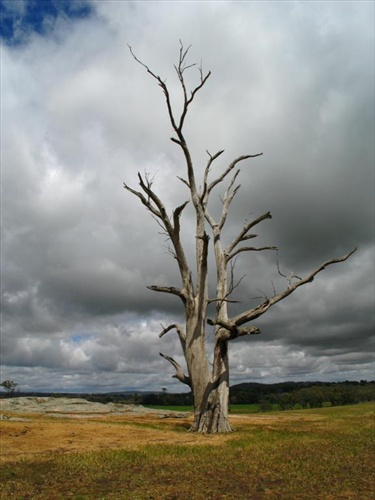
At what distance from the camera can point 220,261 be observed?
23.0m

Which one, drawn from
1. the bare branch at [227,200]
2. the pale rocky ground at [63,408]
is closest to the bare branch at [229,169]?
the bare branch at [227,200]

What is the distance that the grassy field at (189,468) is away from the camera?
27.4 feet

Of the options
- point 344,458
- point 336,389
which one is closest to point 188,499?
point 344,458

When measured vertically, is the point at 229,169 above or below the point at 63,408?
above

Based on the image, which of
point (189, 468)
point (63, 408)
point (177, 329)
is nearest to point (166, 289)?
point (177, 329)

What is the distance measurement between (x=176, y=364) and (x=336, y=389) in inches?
3376

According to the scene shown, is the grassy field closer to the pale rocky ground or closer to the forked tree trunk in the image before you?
the forked tree trunk

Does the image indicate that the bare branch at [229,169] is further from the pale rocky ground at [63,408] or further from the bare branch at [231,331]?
the pale rocky ground at [63,408]

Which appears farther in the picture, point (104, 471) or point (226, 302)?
point (226, 302)

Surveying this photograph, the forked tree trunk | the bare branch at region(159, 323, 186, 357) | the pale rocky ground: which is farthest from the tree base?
the pale rocky ground

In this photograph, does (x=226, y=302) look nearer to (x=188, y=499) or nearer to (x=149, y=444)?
(x=149, y=444)

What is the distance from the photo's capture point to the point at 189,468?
1055 centimetres

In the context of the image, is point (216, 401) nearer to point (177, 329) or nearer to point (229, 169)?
point (177, 329)

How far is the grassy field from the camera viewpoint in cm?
834
